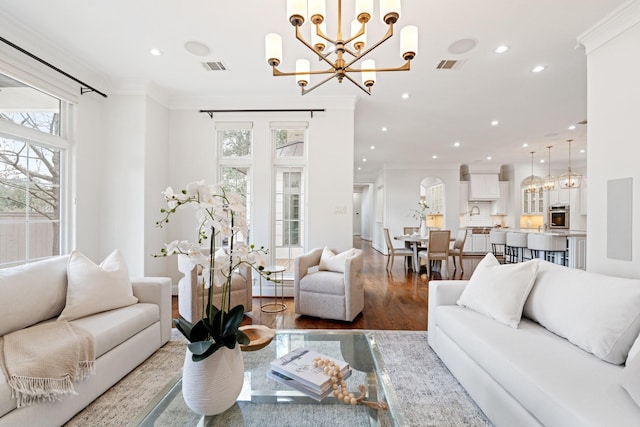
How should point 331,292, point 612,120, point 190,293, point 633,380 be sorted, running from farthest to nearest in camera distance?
point 331,292
point 190,293
point 612,120
point 633,380

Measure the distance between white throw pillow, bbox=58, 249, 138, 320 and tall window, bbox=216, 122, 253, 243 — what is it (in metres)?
2.18

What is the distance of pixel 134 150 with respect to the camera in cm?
373

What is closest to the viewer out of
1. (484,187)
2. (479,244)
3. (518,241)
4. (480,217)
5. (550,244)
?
(550,244)

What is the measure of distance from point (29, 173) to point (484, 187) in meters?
10.2

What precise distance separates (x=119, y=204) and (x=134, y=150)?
2.40 feet

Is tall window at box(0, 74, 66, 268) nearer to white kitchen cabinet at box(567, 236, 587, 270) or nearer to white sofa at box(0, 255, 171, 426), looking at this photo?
white sofa at box(0, 255, 171, 426)

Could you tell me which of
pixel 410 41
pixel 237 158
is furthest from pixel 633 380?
pixel 237 158

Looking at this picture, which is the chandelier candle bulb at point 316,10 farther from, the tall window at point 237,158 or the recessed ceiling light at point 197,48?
the tall window at point 237,158

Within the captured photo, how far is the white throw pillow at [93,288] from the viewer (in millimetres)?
2016

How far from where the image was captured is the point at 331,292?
3.16 metres

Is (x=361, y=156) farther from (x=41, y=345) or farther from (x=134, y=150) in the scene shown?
(x=41, y=345)

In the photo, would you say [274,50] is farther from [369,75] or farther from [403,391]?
[403,391]

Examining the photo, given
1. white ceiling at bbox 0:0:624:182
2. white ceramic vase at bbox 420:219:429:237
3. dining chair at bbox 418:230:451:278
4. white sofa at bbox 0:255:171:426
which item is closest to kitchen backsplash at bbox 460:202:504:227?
white ceramic vase at bbox 420:219:429:237

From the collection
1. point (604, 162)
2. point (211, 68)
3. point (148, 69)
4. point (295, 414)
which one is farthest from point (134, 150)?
point (604, 162)
